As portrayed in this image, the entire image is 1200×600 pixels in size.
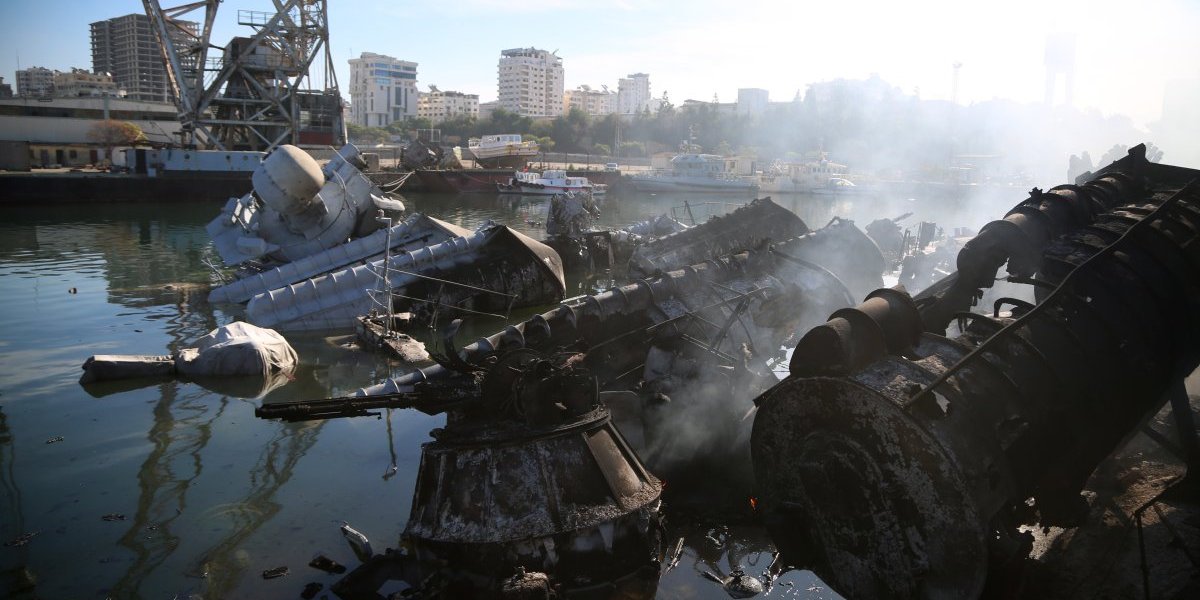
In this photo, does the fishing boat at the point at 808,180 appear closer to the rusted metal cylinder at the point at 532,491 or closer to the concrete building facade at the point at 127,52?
the rusted metal cylinder at the point at 532,491

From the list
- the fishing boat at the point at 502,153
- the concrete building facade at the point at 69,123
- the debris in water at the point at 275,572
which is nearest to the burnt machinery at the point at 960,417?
the debris in water at the point at 275,572

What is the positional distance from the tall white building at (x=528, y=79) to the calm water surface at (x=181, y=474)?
177m

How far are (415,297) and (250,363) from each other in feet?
19.5

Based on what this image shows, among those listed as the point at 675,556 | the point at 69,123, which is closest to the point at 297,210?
the point at 675,556

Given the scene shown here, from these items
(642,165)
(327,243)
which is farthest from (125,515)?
(642,165)

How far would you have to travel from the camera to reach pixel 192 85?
2247 inches

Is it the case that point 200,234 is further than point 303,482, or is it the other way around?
point 200,234

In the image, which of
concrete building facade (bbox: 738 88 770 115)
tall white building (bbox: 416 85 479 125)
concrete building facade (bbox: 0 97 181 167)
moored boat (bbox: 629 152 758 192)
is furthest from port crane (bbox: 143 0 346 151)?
tall white building (bbox: 416 85 479 125)

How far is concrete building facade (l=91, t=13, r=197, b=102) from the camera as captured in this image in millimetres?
177000

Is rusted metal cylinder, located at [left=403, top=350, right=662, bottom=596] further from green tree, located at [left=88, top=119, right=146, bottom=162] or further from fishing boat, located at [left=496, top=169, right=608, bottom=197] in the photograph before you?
green tree, located at [left=88, top=119, right=146, bottom=162]

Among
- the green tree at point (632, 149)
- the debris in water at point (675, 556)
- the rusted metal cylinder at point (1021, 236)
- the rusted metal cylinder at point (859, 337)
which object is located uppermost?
the green tree at point (632, 149)

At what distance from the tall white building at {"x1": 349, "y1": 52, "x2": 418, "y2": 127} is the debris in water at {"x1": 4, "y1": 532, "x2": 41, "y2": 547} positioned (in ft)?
573

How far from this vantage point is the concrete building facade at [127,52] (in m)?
177

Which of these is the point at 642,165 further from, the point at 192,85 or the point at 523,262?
the point at 523,262
